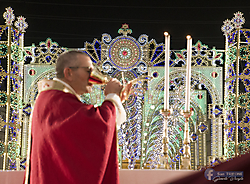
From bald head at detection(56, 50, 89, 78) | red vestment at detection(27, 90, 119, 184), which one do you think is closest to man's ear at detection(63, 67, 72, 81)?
→ bald head at detection(56, 50, 89, 78)

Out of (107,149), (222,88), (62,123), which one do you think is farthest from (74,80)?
(222,88)

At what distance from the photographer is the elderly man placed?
1.56 m

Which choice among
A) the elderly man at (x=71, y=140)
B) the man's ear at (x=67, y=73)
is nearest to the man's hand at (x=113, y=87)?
the elderly man at (x=71, y=140)

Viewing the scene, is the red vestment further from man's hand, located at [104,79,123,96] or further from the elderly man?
man's hand, located at [104,79,123,96]

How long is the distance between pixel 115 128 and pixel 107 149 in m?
0.15

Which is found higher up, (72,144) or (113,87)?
(113,87)

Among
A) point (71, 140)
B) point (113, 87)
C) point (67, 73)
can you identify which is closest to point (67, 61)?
point (67, 73)

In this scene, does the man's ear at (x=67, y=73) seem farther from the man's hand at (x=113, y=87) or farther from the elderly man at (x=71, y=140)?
the man's hand at (x=113, y=87)

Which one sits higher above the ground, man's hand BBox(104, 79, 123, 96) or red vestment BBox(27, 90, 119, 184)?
man's hand BBox(104, 79, 123, 96)

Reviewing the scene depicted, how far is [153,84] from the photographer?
6.12 metres

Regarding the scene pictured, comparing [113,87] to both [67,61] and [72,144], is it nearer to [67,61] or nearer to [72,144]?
[67,61]

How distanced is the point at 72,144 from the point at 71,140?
0.06 ft

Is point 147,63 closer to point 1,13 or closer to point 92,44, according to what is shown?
point 92,44

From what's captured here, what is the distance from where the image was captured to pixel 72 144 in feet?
5.17
